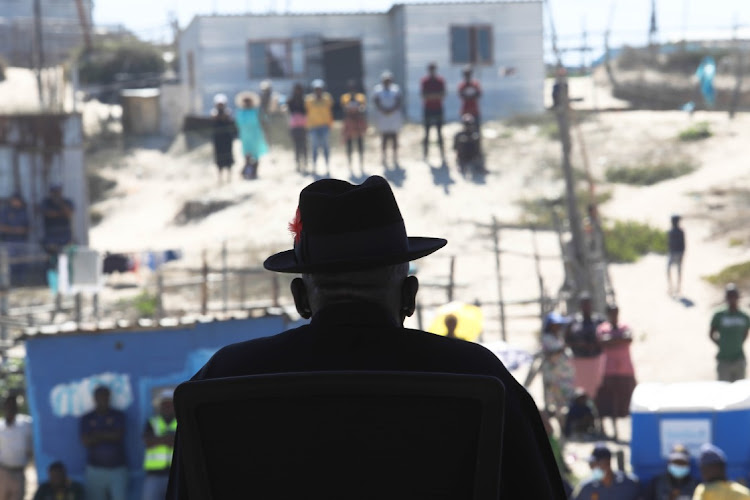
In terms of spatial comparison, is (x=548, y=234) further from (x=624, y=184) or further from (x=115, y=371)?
(x=115, y=371)

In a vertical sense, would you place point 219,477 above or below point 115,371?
above

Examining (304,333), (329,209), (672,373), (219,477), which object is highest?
(329,209)

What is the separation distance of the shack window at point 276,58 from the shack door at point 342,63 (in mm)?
672

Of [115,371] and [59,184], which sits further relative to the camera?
[59,184]

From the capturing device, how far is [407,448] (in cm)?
272

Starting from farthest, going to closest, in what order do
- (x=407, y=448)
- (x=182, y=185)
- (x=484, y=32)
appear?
(x=484, y=32) < (x=182, y=185) < (x=407, y=448)

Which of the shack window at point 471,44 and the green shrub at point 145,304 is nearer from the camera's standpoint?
the green shrub at point 145,304

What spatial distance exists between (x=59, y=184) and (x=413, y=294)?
22.4 meters

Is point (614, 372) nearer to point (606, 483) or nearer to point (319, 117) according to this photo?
point (606, 483)

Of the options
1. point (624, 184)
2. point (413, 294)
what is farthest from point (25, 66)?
point (413, 294)

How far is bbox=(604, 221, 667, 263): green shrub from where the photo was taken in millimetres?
23972

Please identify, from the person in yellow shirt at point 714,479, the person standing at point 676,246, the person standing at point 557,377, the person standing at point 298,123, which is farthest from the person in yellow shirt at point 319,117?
the person in yellow shirt at point 714,479

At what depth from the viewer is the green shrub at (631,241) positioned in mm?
23972

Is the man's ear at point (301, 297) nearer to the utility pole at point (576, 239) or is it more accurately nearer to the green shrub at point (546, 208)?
the utility pole at point (576, 239)
